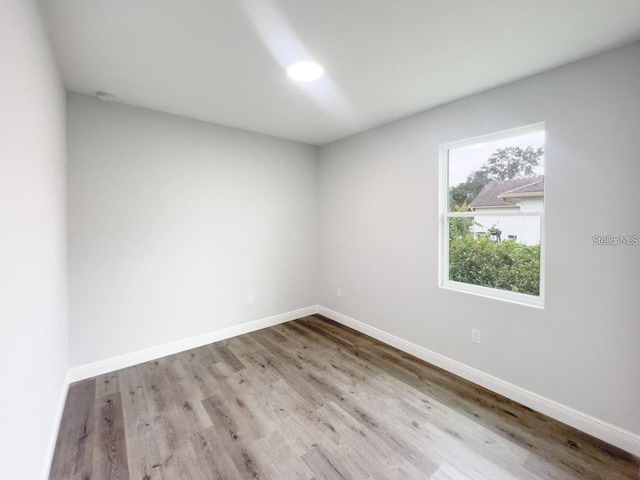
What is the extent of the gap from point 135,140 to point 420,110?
2767 mm

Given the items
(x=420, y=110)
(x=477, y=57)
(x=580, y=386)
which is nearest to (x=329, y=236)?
(x=420, y=110)

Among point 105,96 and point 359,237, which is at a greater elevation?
point 105,96

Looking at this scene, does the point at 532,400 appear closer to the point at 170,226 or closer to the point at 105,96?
the point at 170,226

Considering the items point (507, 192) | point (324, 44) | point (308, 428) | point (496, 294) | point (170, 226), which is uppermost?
point (324, 44)

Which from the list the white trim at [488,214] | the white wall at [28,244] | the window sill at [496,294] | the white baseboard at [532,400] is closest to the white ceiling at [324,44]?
the white wall at [28,244]

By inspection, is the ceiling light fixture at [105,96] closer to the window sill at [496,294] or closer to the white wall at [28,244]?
the white wall at [28,244]

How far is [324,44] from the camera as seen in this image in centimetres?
175

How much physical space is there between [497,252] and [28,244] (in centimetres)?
305

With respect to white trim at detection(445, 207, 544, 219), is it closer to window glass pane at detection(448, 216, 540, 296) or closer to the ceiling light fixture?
window glass pane at detection(448, 216, 540, 296)

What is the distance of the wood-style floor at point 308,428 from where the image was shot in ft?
5.29

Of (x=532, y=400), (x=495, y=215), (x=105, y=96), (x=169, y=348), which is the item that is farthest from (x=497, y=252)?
(x=105, y=96)

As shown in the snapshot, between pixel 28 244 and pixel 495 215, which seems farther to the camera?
pixel 495 215

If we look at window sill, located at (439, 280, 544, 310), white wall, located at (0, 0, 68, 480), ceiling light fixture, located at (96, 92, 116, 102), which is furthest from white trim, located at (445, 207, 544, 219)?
ceiling light fixture, located at (96, 92, 116, 102)

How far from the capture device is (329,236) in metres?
4.02
